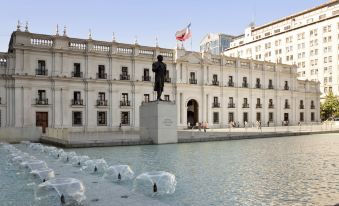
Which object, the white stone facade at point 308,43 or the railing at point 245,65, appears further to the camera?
the white stone facade at point 308,43

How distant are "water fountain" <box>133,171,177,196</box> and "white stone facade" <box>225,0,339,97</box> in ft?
211

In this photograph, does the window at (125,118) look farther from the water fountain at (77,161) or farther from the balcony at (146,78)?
the water fountain at (77,161)

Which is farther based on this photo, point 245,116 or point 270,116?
point 270,116

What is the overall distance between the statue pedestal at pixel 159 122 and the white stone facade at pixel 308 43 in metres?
49.8

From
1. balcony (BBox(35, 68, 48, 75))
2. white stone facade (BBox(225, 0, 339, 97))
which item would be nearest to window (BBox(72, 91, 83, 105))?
balcony (BBox(35, 68, 48, 75))

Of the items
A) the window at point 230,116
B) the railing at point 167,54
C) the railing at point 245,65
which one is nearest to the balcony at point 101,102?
the railing at point 167,54

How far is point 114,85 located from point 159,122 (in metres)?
24.5

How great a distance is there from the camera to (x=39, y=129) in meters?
25.7

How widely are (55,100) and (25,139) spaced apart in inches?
644

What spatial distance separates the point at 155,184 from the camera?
22.1 feet

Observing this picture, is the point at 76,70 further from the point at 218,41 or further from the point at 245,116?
the point at 218,41

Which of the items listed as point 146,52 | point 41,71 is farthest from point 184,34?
point 41,71

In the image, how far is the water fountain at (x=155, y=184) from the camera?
22.1ft

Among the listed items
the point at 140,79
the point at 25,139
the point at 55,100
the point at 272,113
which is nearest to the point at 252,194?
the point at 25,139
